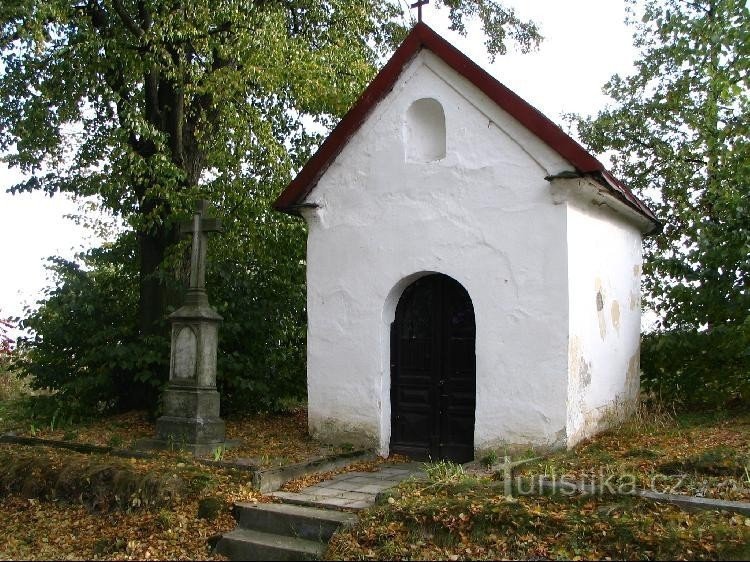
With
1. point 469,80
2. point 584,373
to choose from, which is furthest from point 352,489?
point 469,80

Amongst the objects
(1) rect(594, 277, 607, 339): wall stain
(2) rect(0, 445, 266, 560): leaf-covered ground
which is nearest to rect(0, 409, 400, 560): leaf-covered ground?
(2) rect(0, 445, 266, 560): leaf-covered ground

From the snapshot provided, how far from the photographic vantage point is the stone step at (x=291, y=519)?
20.3 ft

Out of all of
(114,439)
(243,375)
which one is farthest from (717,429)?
(114,439)

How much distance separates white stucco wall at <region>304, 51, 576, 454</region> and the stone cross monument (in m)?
1.44

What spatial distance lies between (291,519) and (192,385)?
9.40 ft

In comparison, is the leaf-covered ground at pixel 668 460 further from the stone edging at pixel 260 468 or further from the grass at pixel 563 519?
the stone edging at pixel 260 468

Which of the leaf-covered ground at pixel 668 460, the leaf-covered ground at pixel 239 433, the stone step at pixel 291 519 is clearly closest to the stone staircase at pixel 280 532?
the stone step at pixel 291 519

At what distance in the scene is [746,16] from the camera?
492 inches

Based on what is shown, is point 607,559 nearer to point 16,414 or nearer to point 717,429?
point 717,429

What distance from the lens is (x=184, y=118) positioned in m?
12.1

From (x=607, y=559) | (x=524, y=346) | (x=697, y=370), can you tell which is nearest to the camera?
(x=607, y=559)

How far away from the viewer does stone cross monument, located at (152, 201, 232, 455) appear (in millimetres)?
8531

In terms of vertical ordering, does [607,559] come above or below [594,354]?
below

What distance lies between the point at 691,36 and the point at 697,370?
6.78m
